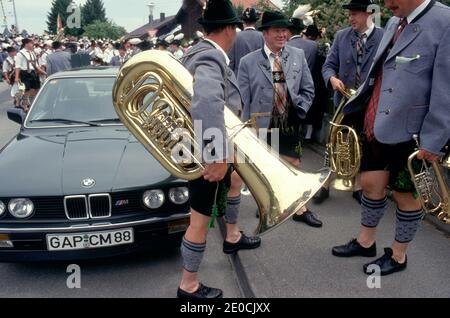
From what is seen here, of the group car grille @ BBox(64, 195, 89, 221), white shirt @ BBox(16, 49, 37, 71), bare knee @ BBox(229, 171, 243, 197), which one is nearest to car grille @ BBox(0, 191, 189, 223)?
car grille @ BBox(64, 195, 89, 221)

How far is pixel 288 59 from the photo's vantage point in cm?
377

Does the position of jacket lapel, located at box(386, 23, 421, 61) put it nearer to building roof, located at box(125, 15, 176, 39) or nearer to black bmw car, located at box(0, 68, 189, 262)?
black bmw car, located at box(0, 68, 189, 262)

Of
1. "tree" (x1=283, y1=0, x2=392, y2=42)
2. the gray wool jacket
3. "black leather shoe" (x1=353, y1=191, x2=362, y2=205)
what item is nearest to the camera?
the gray wool jacket

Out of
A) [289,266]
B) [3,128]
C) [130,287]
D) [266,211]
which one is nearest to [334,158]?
[289,266]

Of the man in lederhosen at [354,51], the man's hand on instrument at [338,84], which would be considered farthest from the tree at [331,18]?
the man's hand on instrument at [338,84]

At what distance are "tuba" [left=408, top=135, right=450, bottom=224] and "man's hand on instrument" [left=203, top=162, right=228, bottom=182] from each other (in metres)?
1.20

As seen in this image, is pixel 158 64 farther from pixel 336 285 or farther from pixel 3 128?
pixel 3 128

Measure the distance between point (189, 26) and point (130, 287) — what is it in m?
37.4

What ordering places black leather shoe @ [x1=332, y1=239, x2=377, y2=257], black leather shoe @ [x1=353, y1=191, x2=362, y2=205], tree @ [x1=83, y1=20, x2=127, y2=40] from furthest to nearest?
tree @ [x1=83, y1=20, x2=127, y2=40]
black leather shoe @ [x1=353, y1=191, x2=362, y2=205]
black leather shoe @ [x1=332, y1=239, x2=377, y2=257]

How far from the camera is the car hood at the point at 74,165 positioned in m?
3.14

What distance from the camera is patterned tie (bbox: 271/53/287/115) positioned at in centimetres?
376

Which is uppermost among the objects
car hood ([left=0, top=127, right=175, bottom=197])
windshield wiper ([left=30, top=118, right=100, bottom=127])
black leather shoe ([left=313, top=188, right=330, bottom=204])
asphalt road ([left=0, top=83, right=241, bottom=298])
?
windshield wiper ([left=30, top=118, right=100, bottom=127])

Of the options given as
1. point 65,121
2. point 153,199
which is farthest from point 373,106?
point 65,121
